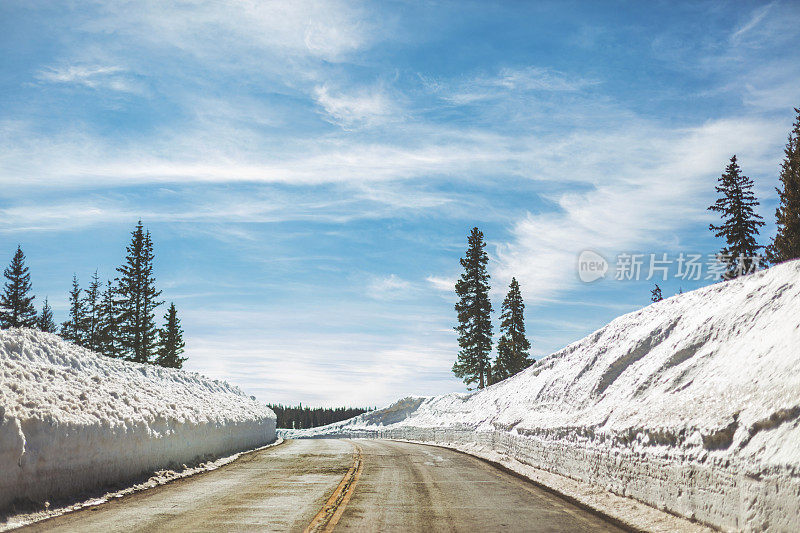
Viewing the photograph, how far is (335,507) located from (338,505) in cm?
25

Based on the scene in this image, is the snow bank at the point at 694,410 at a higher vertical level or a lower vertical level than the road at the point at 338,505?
higher

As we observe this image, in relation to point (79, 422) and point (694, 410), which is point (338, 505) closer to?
point (79, 422)

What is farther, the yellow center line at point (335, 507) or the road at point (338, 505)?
the road at point (338, 505)

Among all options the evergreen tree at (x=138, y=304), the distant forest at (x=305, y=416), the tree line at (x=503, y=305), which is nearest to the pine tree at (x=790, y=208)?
the tree line at (x=503, y=305)

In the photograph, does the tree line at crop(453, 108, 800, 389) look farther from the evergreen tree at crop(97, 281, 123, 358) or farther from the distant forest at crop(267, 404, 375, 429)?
the distant forest at crop(267, 404, 375, 429)

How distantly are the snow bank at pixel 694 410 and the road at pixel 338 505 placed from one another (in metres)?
1.47

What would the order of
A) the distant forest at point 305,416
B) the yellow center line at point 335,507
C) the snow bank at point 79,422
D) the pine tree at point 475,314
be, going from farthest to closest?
the distant forest at point 305,416 < the pine tree at point 475,314 < the snow bank at point 79,422 < the yellow center line at point 335,507

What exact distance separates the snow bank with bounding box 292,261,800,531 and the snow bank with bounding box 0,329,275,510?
35.0ft

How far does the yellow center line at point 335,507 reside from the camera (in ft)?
Result: 28.6

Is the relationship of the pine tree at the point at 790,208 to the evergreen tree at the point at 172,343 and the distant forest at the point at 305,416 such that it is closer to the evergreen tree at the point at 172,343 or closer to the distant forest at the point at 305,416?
the evergreen tree at the point at 172,343

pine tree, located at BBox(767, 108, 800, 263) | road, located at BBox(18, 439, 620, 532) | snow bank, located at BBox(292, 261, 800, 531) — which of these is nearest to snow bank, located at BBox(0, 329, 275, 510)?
road, located at BBox(18, 439, 620, 532)

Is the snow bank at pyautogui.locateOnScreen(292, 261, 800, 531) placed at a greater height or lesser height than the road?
greater

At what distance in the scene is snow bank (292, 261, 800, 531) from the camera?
8066 mm

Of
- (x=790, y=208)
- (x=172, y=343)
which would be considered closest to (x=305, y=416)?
(x=172, y=343)
